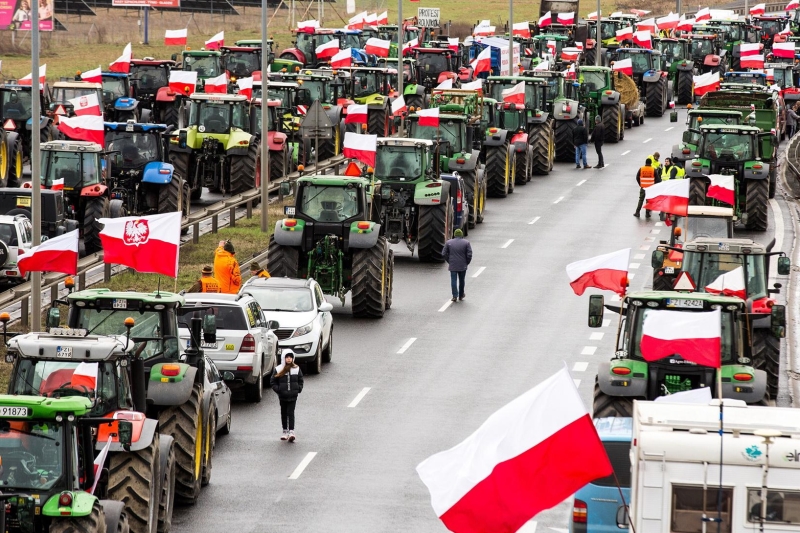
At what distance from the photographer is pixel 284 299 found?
1094 inches

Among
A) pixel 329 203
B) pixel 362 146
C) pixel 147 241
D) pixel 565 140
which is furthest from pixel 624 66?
pixel 147 241

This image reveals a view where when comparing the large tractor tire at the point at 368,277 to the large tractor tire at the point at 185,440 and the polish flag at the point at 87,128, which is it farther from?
the large tractor tire at the point at 185,440

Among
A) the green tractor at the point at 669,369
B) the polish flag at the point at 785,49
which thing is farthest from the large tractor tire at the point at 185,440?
the polish flag at the point at 785,49

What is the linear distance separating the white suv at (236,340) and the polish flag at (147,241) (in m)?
1.65

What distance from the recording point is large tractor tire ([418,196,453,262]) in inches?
1447

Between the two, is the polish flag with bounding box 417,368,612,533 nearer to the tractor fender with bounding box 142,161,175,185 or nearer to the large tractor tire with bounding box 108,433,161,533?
the large tractor tire with bounding box 108,433,161,533

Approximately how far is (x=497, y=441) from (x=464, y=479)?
1.08 feet

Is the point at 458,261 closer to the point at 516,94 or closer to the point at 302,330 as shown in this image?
the point at 302,330

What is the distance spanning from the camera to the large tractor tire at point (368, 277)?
103ft

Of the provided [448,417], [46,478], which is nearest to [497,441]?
[46,478]

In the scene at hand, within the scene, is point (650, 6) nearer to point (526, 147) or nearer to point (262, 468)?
point (526, 147)

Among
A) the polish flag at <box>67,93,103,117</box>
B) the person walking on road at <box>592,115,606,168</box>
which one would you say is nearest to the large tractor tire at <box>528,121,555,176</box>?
the person walking on road at <box>592,115,606,168</box>

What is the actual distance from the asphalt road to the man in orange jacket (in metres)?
2.01

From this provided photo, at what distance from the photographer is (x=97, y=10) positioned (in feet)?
299
